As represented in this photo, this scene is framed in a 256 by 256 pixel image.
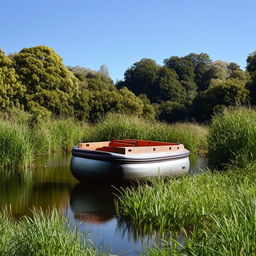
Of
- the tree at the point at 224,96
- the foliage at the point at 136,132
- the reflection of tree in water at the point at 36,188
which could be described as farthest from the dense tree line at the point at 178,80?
the reflection of tree in water at the point at 36,188

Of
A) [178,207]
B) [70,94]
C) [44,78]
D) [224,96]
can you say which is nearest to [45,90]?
[44,78]

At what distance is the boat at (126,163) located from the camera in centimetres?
673

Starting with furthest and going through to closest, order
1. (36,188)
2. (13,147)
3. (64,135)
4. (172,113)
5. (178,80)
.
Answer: (178,80), (172,113), (64,135), (13,147), (36,188)

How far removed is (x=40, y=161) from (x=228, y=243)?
7.93m

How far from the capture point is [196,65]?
4834cm

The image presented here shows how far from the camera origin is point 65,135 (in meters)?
13.4

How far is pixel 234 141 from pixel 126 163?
2443mm

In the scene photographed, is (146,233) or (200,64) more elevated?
(200,64)

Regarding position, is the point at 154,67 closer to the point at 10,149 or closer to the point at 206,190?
the point at 10,149

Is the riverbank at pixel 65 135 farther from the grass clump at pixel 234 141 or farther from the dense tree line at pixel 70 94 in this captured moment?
the grass clump at pixel 234 141

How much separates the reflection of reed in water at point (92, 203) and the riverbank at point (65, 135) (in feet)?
6.88

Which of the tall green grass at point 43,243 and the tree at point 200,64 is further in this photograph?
the tree at point 200,64

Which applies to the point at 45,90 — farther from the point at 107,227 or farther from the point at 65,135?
the point at 107,227

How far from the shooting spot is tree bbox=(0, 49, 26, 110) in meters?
20.6
